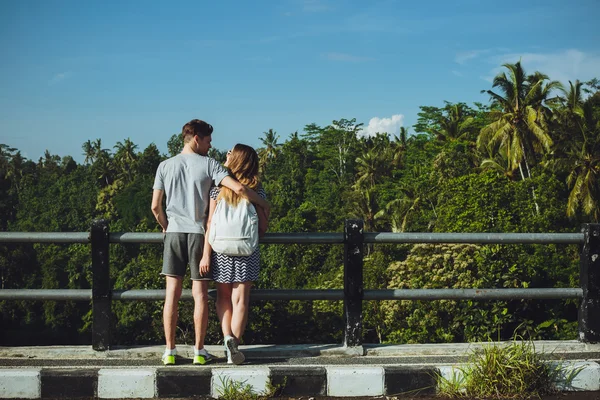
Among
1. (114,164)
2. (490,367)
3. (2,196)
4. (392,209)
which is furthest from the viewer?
(114,164)

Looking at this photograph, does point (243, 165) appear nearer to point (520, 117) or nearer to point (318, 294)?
point (318, 294)

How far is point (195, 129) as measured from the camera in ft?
16.7

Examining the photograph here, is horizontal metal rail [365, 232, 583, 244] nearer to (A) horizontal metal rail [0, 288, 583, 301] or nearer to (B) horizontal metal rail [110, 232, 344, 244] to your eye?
(B) horizontal metal rail [110, 232, 344, 244]

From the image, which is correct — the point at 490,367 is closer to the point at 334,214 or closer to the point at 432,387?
the point at 432,387

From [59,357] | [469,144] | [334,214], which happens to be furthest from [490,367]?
[334,214]

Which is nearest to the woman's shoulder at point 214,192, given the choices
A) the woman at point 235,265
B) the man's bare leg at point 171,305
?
the woman at point 235,265

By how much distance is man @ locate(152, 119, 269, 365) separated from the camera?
507 centimetres

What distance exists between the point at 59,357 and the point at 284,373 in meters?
1.79

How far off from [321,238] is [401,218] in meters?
50.4

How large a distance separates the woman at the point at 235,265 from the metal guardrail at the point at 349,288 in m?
0.29

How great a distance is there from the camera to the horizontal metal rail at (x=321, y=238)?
5.33 meters

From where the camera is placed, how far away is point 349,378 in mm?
4789

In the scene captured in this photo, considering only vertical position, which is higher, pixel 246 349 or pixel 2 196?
pixel 2 196

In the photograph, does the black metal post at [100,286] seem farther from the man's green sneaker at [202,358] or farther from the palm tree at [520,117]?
the palm tree at [520,117]
